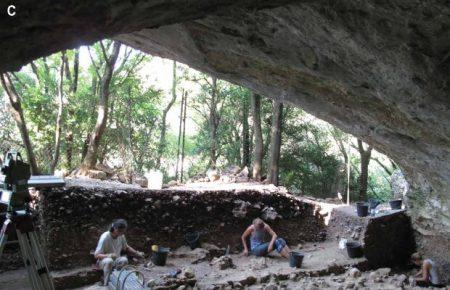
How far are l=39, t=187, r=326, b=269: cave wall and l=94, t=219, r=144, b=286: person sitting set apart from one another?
3.74 feet

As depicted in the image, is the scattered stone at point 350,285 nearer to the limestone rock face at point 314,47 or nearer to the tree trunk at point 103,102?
the limestone rock face at point 314,47

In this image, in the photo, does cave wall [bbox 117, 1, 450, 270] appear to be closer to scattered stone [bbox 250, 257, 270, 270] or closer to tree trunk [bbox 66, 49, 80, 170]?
scattered stone [bbox 250, 257, 270, 270]

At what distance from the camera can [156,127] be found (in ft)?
47.5

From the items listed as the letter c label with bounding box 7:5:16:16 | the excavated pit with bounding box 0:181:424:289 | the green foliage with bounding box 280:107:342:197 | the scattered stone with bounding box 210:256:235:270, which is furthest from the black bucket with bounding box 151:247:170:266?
the green foliage with bounding box 280:107:342:197

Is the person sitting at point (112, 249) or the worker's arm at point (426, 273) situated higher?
the person sitting at point (112, 249)

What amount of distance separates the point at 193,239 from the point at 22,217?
603 centimetres

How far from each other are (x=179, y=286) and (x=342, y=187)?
10.1 meters

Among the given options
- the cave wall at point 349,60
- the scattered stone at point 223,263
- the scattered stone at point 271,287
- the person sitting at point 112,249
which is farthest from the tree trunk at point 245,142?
the cave wall at point 349,60

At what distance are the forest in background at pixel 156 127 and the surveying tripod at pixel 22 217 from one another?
619 centimetres

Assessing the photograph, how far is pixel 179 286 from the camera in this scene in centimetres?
632

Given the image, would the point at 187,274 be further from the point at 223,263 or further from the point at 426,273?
the point at 426,273

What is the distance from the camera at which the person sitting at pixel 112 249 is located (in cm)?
596

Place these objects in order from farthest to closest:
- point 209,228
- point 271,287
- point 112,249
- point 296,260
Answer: point 209,228 < point 296,260 < point 271,287 < point 112,249

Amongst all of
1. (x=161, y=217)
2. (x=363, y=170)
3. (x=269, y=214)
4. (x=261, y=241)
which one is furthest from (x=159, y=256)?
(x=363, y=170)
